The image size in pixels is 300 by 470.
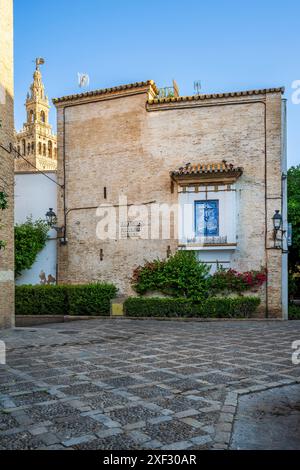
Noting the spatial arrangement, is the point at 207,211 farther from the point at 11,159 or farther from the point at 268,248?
the point at 11,159

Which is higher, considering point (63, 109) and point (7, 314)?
point (63, 109)

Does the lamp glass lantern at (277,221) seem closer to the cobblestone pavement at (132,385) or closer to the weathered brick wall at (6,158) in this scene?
the cobblestone pavement at (132,385)

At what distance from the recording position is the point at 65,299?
1709 centimetres

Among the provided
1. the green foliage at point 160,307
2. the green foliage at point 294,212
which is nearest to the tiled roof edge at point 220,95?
the green foliage at point 294,212

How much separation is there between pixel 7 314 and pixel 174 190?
26.8 feet

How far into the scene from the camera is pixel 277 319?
15.9 metres

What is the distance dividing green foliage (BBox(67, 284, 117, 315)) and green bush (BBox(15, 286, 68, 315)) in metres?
0.44

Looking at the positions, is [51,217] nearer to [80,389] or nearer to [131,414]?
[80,389]

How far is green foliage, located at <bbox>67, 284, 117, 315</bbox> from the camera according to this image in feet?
54.8

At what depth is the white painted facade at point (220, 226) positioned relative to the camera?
1619 cm

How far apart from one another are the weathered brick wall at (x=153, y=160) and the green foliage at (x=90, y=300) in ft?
3.87

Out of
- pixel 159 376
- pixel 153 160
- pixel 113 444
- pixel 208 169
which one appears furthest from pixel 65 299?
pixel 113 444

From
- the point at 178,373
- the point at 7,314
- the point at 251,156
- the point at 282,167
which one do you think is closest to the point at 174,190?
the point at 251,156

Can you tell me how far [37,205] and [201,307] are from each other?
8954 millimetres
